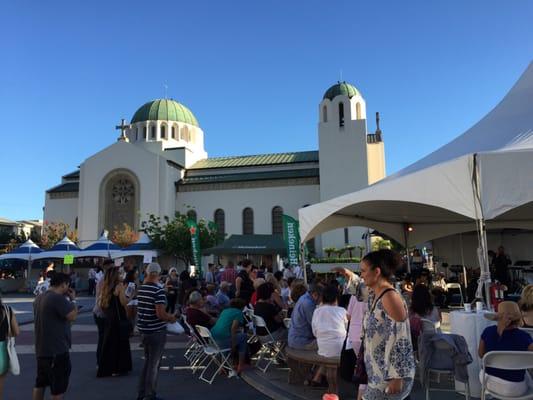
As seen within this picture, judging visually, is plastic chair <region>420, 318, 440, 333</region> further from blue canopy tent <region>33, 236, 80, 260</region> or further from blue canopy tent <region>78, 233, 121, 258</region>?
Answer: blue canopy tent <region>33, 236, 80, 260</region>

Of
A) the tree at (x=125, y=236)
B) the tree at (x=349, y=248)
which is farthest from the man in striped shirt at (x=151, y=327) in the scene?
the tree at (x=125, y=236)

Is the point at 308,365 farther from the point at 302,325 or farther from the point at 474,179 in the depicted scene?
the point at 474,179

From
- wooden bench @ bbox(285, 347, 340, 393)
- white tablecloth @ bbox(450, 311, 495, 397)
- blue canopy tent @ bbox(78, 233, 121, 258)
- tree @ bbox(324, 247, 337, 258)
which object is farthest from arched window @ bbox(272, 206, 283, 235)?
white tablecloth @ bbox(450, 311, 495, 397)

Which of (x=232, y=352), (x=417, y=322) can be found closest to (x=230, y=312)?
(x=232, y=352)

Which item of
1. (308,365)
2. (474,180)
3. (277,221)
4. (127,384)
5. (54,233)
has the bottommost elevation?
(127,384)

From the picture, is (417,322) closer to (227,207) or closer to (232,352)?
(232,352)

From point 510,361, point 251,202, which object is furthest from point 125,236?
point 510,361

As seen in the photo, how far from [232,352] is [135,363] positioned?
207 cm

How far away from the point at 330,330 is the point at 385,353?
2.58m

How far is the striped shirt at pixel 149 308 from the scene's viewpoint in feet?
17.8

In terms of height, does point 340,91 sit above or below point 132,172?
above

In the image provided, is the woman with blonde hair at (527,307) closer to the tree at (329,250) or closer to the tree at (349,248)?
the tree at (349,248)

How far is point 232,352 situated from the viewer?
23.7ft

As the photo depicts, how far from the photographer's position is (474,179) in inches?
231
